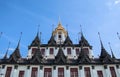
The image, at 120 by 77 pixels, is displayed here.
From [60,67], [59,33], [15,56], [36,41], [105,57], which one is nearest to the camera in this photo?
[60,67]

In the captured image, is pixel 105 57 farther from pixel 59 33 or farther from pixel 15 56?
pixel 59 33

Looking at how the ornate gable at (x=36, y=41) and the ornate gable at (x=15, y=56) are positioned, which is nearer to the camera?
the ornate gable at (x=15, y=56)

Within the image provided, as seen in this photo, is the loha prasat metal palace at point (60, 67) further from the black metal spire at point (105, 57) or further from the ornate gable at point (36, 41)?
the ornate gable at point (36, 41)

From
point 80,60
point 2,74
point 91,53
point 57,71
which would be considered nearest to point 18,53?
point 2,74

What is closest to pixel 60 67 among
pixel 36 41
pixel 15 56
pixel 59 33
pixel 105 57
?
pixel 105 57

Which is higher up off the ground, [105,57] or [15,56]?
[15,56]

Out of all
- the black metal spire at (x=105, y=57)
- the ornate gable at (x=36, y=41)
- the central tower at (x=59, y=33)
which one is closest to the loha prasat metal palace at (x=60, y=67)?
the black metal spire at (x=105, y=57)

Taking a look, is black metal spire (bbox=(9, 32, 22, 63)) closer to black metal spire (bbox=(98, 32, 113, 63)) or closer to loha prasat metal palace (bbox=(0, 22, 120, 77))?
loha prasat metal palace (bbox=(0, 22, 120, 77))

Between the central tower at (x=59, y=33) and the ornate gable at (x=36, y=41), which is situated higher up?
the central tower at (x=59, y=33)

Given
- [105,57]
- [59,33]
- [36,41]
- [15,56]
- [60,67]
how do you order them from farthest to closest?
[59,33] → [36,41] → [15,56] → [105,57] → [60,67]

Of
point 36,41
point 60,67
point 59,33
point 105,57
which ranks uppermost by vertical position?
point 59,33

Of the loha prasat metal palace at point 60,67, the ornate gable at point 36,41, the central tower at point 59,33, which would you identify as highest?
the central tower at point 59,33

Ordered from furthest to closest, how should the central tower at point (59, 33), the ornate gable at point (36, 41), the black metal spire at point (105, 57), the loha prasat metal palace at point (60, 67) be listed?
the central tower at point (59, 33)
the ornate gable at point (36, 41)
the black metal spire at point (105, 57)
the loha prasat metal palace at point (60, 67)

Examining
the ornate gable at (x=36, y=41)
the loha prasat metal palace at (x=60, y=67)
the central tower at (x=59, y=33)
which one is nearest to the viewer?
the loha prasat metal palace at (x=60, y=67)
